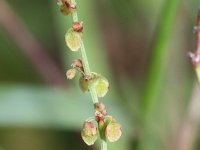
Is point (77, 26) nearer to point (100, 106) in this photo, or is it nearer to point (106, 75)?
point (100, 106)

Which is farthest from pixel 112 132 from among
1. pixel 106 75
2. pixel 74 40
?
pixel 106 75

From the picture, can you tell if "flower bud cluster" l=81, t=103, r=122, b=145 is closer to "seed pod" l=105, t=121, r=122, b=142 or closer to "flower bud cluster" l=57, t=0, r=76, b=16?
"seed pod" l=105, t=121, r=122, b=142

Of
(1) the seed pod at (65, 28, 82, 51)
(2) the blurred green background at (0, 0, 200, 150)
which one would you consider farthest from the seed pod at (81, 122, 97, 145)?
(2) the blurred green background at (0, 0, 200, 150)

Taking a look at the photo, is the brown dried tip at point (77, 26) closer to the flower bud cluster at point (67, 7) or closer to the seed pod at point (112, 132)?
the flower bud cluster at point (67, 7)

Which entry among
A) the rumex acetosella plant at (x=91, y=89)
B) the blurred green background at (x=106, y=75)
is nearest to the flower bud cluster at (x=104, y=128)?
the rumex acetosella plant at (x=91, y=89)

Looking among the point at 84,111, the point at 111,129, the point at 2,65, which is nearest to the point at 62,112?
the point at 84,111

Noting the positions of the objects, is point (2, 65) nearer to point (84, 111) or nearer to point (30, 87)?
point (30, 87)

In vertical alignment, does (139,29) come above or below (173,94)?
above
